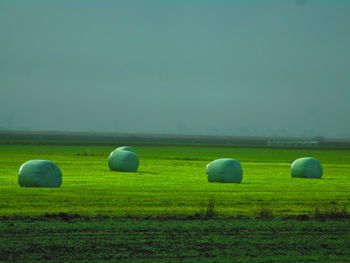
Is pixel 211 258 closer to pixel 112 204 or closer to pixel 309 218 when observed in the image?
pixel 309 218

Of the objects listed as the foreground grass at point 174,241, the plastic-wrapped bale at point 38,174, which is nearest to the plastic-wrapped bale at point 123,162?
the plastic-wrapped bale at point 38,174

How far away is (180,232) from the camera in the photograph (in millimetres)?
15938

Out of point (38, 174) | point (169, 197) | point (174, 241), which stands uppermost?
point (38, 174)

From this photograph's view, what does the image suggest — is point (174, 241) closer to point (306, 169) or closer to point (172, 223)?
point (172, 223)

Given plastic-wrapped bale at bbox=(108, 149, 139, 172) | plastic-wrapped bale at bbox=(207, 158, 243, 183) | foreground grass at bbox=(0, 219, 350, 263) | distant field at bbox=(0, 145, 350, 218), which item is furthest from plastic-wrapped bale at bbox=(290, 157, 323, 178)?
foreground grass at bbox=(0, 219, 350, 263)

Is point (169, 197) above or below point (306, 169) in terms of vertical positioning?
below

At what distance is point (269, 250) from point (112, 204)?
26.7 ft

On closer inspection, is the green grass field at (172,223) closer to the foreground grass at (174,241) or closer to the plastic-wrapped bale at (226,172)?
the foreground grass at (174,241)

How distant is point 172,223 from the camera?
1728 cm

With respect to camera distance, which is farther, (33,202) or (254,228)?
(33,202)

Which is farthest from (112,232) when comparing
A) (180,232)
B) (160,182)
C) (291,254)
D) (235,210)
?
(160,182)

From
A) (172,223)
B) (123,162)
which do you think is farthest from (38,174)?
(123,162)

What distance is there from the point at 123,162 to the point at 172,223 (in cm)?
2064

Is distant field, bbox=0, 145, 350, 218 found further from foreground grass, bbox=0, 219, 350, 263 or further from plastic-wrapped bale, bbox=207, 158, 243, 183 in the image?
foreground grass, bbox=0, 219, 350, 263
